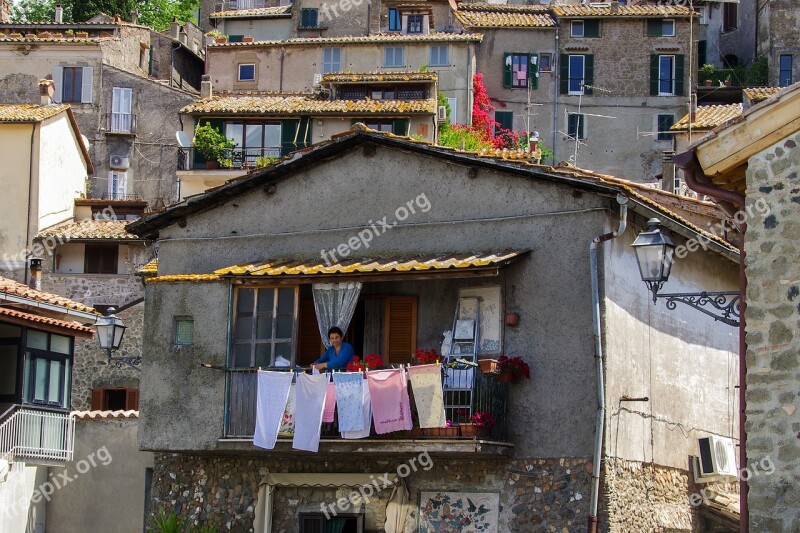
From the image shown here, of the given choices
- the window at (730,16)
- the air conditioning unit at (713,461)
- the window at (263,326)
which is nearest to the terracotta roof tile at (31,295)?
the window at (263,326)

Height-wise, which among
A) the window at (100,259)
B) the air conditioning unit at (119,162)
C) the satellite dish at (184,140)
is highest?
the air conditioning unit at (119,162)

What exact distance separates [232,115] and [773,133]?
34262 millimetres

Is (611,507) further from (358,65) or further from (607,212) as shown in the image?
(358,65)

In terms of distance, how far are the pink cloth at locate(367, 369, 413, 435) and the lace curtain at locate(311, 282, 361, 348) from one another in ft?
4.92

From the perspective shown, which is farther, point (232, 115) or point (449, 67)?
point (449, 67)

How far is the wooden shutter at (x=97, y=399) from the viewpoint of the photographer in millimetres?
41750

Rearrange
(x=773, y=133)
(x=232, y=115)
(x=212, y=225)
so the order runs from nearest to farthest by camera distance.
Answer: (x=773, y=133)
(x=212, y=225)
(x=232, y=115)

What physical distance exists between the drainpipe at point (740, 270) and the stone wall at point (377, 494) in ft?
21.9

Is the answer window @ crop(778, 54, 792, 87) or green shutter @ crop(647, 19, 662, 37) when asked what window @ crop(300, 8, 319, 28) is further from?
window @ crop(778, 54, 792, 87)

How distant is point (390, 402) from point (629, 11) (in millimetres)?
41859

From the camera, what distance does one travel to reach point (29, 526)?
94.7ft

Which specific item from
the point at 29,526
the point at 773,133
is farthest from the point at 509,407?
the point at 29,526

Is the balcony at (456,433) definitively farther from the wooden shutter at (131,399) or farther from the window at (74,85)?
the window at (74,85)

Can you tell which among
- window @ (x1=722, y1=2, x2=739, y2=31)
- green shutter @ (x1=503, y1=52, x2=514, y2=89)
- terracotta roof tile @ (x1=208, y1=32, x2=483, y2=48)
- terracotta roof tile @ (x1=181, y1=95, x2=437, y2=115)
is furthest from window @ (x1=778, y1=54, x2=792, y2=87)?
terracotta roof tile @ (x1=181, y1=95, x2=437, y2=115)
